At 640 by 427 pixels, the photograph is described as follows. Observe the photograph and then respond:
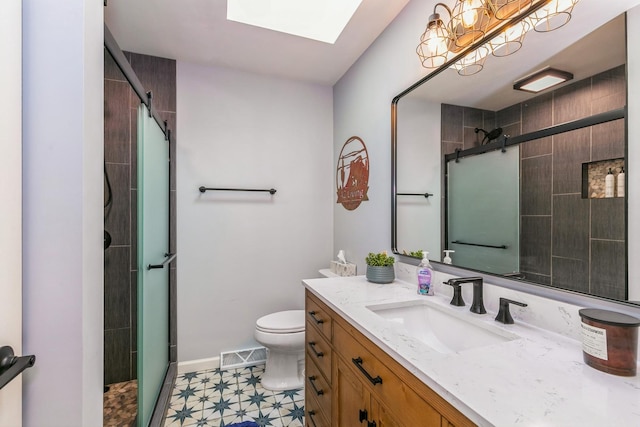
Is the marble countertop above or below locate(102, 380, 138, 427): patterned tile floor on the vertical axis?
above

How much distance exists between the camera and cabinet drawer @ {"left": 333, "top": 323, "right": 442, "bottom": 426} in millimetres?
725

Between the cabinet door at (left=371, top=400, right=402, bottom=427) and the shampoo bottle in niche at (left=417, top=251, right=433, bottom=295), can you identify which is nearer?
the cabinet door at (left=371, top=400, right=402, bottom=427)

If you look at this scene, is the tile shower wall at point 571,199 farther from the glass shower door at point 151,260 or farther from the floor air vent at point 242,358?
the floor air vent at point 242,358

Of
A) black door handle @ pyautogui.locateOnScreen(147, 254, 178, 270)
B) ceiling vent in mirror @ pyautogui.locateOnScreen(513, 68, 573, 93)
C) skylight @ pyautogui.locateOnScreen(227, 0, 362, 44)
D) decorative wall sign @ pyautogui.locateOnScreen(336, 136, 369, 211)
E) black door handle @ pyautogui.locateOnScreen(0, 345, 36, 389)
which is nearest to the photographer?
black door handle @ pyautogui.locateOnScreen(0, 345, 36, 389)

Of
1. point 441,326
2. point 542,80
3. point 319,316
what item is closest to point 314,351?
point 319,316

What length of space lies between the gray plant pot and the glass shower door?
119 cm

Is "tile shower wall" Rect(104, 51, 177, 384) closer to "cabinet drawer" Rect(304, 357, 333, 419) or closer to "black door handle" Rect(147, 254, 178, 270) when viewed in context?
"black door handle" Rect(147, 254, 178, 270)

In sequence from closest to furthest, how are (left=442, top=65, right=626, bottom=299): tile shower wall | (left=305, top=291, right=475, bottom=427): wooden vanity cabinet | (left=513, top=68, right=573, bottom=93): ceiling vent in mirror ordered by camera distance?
(left=305, top=291, right=475, bottom=427): wooden vanity cabinet < (left=442, top=65, right=626, bottom=299): tile shower wall < (left=513, top=68, right=573, bottom=93): ceiling vent in mirror

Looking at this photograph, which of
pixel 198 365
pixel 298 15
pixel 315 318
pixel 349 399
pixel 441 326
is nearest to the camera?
pixel 349 399

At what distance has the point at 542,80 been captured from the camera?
1.01 meters

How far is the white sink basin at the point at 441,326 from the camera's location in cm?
103

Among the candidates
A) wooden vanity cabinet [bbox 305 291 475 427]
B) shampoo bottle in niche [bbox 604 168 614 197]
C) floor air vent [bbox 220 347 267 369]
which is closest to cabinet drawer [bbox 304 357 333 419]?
wooden vanity cabinet [bbox 305 291 475 427]

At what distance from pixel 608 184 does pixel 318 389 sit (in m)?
1.40

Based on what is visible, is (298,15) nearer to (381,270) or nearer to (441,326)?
(381,270)
